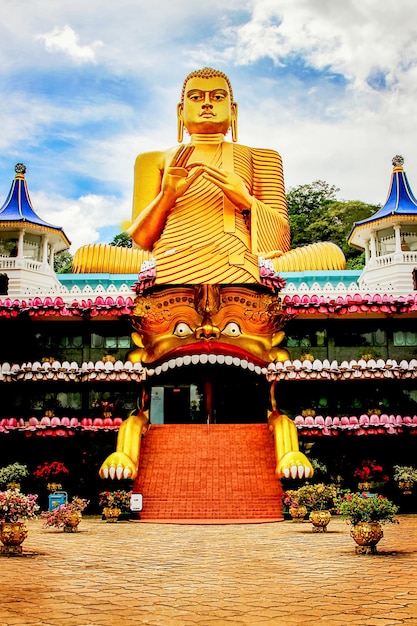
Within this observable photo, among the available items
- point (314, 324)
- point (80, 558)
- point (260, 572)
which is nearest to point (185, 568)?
point (260, 572)

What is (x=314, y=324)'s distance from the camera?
20.9m

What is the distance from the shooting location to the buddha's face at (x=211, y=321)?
63.6 feet

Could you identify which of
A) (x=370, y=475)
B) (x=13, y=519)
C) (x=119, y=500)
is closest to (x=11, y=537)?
(x=13, y=519)

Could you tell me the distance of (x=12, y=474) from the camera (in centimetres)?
1762

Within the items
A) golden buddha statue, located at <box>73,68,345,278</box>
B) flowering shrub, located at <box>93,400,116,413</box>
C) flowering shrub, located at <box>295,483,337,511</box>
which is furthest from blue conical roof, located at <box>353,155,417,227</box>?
flowering shrub, located at <box>295,483,337,511</box>

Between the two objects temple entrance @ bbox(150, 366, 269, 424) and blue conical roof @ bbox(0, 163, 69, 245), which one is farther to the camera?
blue conical roof @ bbox(0, 163, 69, 245)

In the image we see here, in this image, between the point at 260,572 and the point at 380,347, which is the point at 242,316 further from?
the point at 260,572

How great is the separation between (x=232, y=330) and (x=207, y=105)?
26.3ft

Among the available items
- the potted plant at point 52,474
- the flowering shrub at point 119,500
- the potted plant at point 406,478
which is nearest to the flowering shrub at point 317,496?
the flowering shrub at point 119,500

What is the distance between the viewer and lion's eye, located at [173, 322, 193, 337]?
19.5 metres

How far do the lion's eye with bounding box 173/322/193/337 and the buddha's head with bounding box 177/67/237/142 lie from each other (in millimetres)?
7269

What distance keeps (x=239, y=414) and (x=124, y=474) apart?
617 cm

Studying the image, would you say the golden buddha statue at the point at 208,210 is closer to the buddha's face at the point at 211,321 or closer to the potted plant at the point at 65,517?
the buddha's face at the point at 211,321

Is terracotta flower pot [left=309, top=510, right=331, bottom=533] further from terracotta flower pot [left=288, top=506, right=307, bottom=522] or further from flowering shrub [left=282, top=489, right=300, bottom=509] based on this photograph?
terracotta flower pot [left=288, top=506, right=307, bottom=522]
